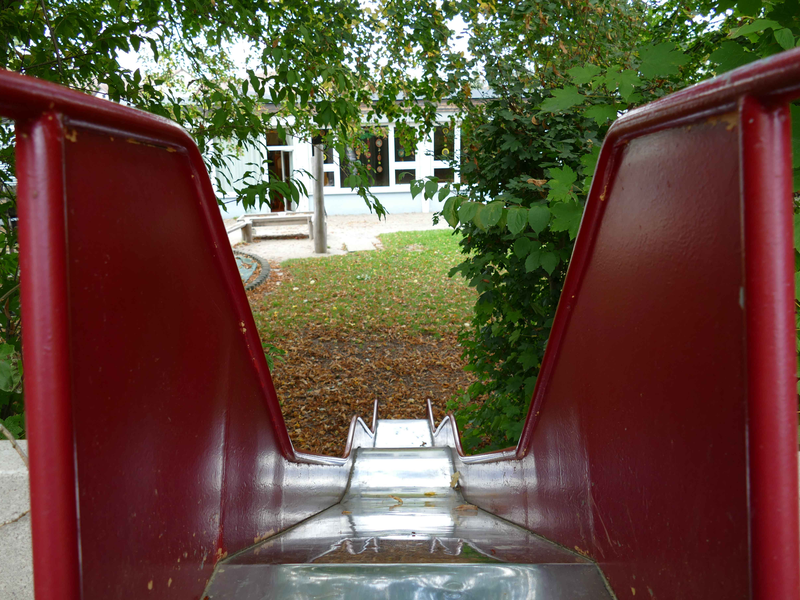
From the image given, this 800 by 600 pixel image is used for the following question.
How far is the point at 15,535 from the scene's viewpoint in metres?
1.81

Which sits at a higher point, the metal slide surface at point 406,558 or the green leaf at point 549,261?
the green leaf at point 549,261

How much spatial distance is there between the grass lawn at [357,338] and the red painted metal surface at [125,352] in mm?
3934

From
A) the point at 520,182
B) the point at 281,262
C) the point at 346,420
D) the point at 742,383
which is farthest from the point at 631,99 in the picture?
the point at 281,262

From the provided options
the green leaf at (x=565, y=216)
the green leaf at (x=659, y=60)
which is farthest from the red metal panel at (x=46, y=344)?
the green leaf at (x=659, y=60)

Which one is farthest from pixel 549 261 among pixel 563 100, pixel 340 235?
pixel 340 235

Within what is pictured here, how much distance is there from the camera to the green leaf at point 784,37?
5.39 ft

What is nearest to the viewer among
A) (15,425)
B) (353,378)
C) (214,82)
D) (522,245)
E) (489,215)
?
(489,215)

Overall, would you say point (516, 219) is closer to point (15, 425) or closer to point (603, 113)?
point (603, 113)

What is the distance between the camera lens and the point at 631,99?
7.58 feet

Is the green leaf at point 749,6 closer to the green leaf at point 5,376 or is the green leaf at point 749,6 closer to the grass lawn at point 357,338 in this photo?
the green leaf at point 5,376

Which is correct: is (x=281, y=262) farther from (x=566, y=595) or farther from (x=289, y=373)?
(x=566, y=595)

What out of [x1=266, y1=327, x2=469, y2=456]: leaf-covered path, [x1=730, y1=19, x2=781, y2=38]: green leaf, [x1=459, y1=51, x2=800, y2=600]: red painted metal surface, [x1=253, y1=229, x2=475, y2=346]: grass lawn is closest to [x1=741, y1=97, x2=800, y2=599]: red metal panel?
[x1=459, y1=51, x2=800, y2=600]: red painted metal surface

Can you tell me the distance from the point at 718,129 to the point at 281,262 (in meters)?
12.5

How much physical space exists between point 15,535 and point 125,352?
1197mm
